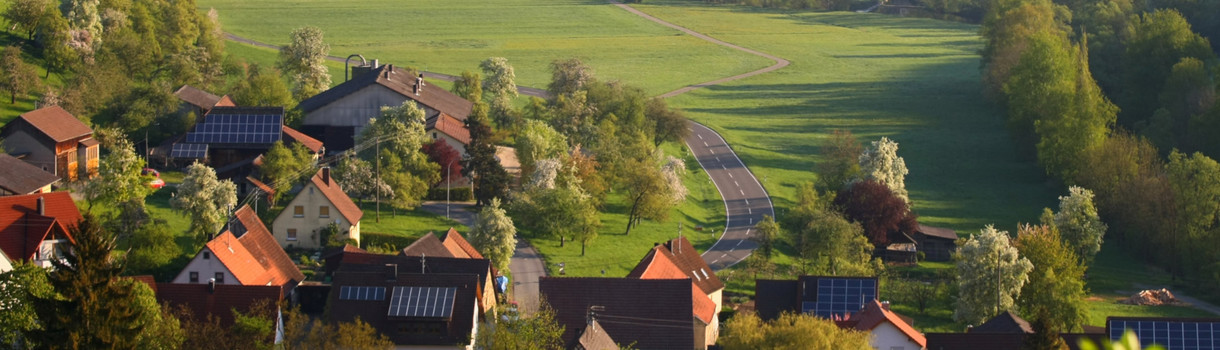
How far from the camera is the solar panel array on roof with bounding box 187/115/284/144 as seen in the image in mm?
93375

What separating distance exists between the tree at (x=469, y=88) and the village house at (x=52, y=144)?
34642 mm

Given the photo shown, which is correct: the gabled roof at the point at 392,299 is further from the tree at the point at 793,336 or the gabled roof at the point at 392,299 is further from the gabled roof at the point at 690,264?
the gabled roof at the point at 690,264

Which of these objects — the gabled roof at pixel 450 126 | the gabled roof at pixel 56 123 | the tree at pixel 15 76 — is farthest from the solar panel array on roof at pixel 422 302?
the tree at pixel 15 76

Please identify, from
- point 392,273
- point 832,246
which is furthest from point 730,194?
point 392,273

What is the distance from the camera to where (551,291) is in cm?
6625

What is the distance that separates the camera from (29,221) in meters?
68.6

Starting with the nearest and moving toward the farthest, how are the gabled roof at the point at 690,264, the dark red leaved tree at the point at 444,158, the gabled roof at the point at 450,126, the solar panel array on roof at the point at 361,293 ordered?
the solar panel array on roof at the point at 361,293 → the gabled roof at the point at 690,264 → the dark red leaved tree at the point at 444,158 → the gabled roof at the point at 450,126

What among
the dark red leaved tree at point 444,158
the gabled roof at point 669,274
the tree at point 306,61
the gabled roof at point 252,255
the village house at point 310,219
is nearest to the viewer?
the gabled roof at point 669,274

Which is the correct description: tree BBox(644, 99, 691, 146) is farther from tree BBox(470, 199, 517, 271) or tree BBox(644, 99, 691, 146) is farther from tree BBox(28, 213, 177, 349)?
tree BBox(28, 213, 177, 349)

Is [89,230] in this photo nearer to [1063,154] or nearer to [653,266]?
[653,266]

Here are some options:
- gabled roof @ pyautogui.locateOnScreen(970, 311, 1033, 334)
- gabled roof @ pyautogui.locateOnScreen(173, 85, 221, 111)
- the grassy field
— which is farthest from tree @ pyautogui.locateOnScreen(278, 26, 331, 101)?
gabled roof @ pyautogui.locateOnScreen(970, 311, 1033, 334)

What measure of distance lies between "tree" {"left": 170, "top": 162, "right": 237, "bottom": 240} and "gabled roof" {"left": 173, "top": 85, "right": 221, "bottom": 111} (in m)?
17.3

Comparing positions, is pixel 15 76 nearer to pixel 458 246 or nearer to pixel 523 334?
pixel 458 246

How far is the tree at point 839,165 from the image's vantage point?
104188 mm
